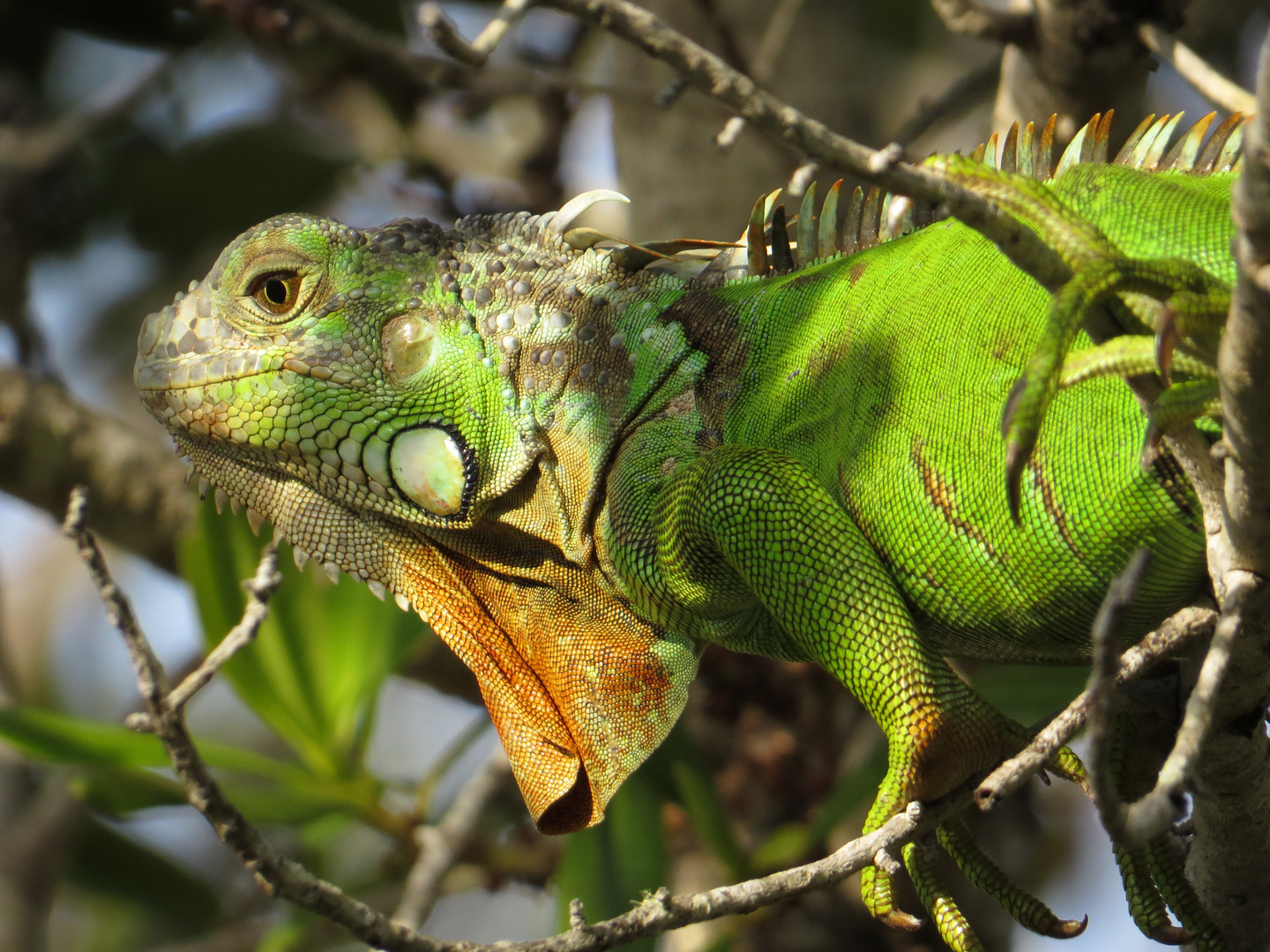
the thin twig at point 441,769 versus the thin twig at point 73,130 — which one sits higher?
the thin twig at point 73,130

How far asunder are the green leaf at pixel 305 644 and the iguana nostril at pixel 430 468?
176 cm

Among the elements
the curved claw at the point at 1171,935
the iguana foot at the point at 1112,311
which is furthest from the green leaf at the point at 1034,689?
the iguana foot at the point at 1112,311

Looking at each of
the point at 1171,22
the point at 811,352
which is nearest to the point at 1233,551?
the point at 811,352

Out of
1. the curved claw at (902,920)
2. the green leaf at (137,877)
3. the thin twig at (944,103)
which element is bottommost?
the green leaf at (137,877)

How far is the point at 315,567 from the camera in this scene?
567 centimetres

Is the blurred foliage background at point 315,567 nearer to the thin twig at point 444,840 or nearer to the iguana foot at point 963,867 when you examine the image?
the thin twig at point 444,840

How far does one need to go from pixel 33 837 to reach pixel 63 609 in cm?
594

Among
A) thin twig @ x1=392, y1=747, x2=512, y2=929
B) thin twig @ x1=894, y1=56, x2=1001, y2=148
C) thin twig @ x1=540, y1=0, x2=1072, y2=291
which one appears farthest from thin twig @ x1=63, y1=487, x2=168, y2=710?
thin twig @ x1=894, y1=56, x2=1001, y2=148

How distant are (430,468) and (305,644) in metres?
2.32

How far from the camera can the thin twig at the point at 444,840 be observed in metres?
4.68

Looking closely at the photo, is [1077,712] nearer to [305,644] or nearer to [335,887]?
[335,887]

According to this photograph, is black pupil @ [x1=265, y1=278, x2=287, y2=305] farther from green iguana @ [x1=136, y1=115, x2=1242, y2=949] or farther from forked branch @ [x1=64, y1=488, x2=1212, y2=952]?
forked branch @ [x1=64, y1=488, x2=1212, y2=952]

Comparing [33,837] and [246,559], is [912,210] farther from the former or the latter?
[33,837]

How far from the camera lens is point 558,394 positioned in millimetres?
3414
